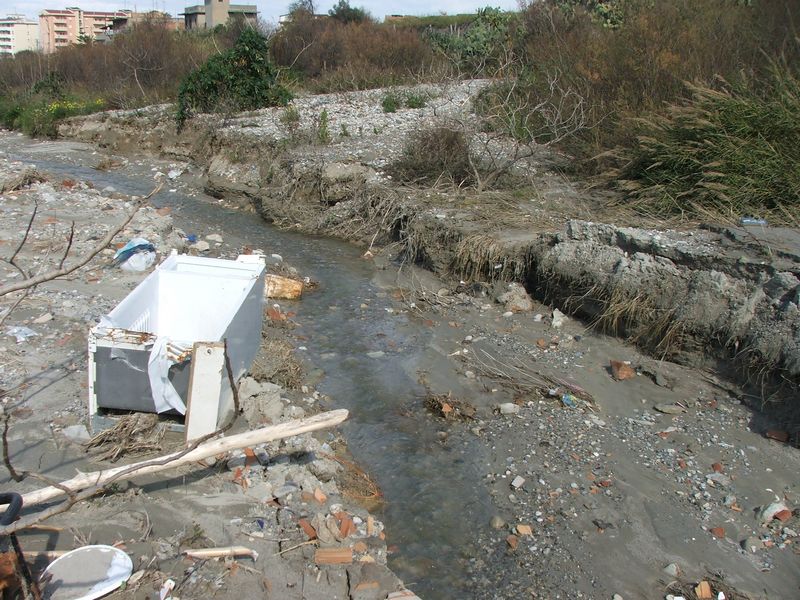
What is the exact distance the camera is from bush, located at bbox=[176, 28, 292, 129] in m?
14.9

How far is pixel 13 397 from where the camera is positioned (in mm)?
4391

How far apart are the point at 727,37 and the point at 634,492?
7496 mm

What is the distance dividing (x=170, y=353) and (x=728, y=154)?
6.03m

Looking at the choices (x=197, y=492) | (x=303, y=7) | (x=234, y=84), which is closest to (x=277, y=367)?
(x=197, y=492)

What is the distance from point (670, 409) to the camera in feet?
17.8

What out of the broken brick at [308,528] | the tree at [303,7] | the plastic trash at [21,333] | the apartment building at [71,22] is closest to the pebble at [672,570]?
the broken brick at [308,528]

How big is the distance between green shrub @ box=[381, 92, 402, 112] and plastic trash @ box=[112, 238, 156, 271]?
26.5 ft

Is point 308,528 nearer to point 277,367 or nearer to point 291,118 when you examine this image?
point 277,367

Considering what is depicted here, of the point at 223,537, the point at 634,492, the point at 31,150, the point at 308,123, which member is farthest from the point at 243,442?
the point at 31,150

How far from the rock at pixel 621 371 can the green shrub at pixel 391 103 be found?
373 inches

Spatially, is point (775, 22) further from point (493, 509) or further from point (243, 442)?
point (243, 442)

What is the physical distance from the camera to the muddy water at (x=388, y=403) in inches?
161

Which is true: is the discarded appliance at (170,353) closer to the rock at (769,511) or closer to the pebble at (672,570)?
the pebble at (672,570)

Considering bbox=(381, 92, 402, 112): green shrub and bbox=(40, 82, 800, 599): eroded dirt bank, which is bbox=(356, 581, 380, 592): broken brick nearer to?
bbox=(40, 82, 800, 599): eroded dirt bank
